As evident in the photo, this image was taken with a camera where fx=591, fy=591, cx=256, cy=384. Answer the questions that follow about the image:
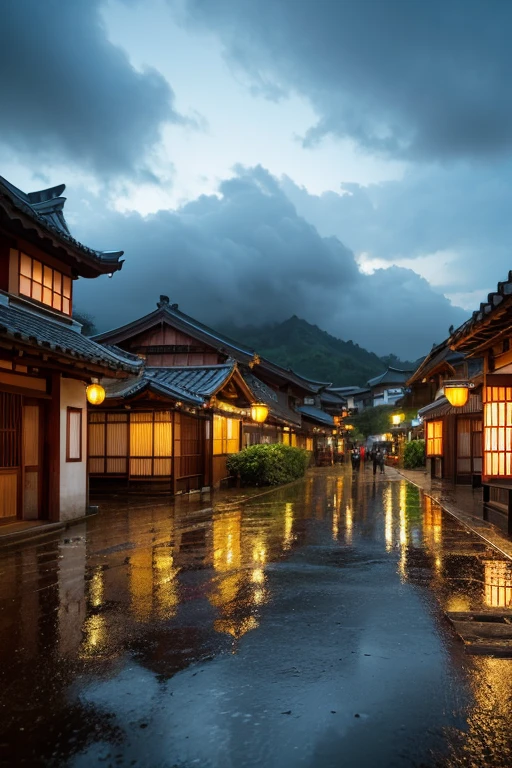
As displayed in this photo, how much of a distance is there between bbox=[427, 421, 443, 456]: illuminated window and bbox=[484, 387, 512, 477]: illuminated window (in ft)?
51.8

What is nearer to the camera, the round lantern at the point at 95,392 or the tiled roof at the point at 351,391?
the round lantern at the point at 95,392

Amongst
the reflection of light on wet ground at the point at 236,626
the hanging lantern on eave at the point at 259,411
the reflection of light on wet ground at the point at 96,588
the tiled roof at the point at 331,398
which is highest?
the tiled roof at the point at 331,398

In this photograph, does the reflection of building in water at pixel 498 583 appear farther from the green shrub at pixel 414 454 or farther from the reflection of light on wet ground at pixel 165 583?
the green shrub at pixel 414 454

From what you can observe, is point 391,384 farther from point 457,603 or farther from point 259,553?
point 457,603

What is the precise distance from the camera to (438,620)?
254 inches

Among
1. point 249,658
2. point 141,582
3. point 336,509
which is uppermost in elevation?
point 249,658

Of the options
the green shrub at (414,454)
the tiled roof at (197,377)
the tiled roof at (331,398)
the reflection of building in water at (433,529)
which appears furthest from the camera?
the tiled roof at (331,398)

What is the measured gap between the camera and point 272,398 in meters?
42.2

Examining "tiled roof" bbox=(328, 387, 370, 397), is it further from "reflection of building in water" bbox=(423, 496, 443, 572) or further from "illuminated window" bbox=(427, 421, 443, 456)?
"reflection of building in water" bbox=(423, 496, 443, 572)

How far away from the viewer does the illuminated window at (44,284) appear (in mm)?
14156

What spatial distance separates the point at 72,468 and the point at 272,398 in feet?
92.2

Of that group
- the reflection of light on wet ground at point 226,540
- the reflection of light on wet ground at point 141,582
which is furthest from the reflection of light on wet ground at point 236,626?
the reflection of light on wet ground at point 226,540

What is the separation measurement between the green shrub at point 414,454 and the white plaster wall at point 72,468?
103 ft

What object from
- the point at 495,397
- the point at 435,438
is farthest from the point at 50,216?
the point at 435,438
